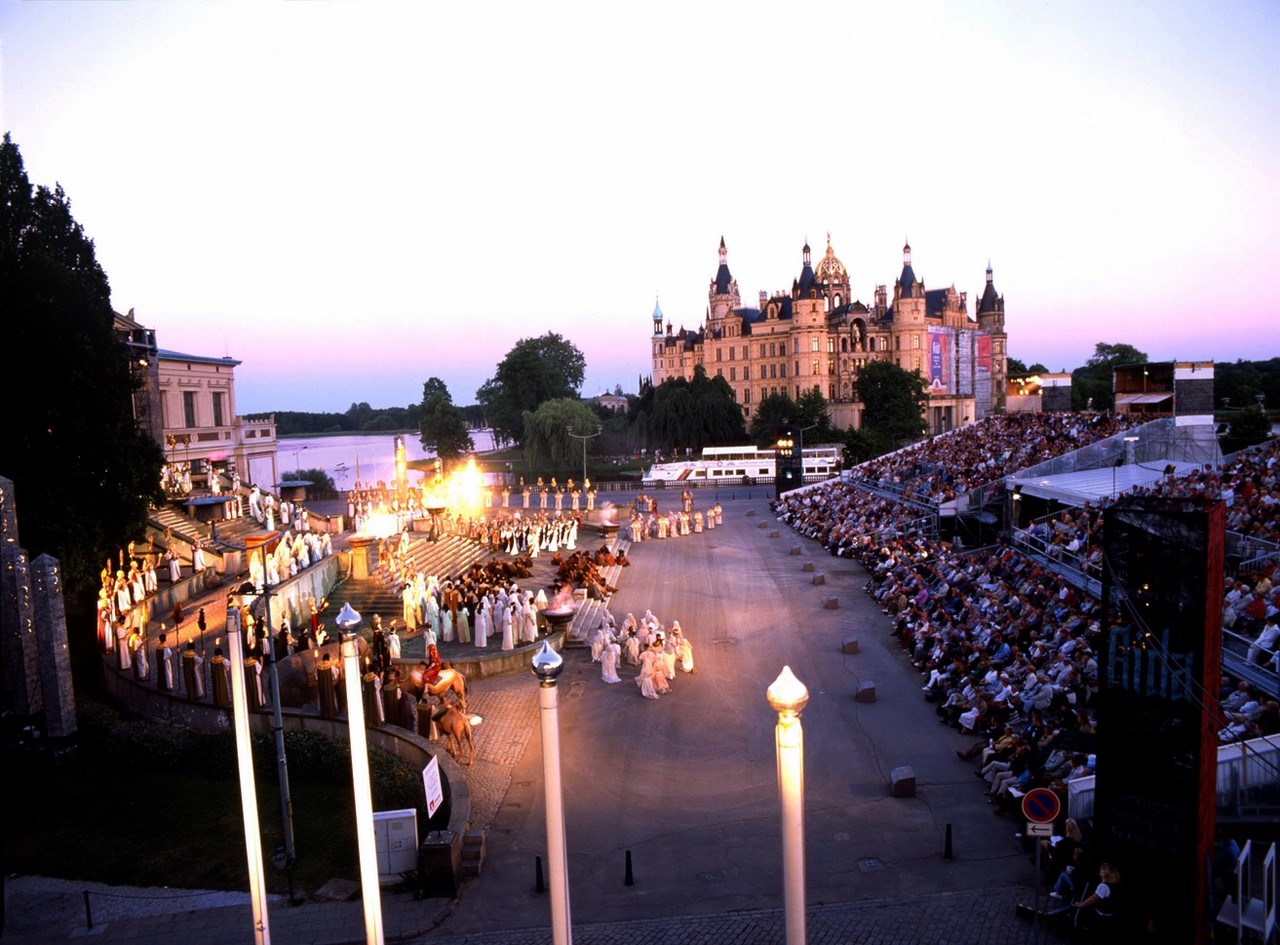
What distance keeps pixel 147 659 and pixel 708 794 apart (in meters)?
10.4

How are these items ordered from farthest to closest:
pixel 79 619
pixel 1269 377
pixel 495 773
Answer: pixel 1269 377 → pixel 79 619 → pixel 495 773

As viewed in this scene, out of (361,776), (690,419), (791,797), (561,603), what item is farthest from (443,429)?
(791,797)

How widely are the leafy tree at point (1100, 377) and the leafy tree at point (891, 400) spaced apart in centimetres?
1164

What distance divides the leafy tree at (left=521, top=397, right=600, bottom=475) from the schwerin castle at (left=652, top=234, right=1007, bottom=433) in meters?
27.7

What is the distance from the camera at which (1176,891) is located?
7.46 meters

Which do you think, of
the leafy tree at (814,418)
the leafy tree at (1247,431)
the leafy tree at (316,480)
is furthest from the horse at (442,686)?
the leafy tree at (814,418)

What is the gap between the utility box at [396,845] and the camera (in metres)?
9.72

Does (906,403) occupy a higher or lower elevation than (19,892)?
higher

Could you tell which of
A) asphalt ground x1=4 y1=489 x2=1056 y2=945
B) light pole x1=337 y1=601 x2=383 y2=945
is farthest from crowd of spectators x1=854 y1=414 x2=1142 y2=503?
light pole x1=337 y1=601 x2=383 y2=945

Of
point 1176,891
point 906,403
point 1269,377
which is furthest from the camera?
point 1269,377

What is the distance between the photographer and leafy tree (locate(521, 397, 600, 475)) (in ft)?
208

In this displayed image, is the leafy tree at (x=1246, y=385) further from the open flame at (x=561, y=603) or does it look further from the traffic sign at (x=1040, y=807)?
the traffic sign at (x=1040, y=807)

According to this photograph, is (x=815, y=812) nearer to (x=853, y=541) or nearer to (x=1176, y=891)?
(x=1176, y=891)

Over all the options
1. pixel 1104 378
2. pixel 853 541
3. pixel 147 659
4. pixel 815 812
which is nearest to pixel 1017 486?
pixel 853 541
